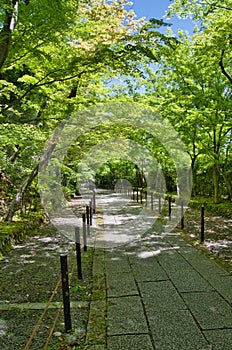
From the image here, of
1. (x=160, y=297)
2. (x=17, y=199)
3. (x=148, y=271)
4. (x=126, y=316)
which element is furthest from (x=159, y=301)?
(x=17, y=199)

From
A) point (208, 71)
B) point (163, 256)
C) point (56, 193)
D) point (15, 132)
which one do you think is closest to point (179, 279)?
point (163, 256)

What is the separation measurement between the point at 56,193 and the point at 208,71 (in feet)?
28.4

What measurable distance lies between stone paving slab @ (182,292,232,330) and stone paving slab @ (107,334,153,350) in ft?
2.40

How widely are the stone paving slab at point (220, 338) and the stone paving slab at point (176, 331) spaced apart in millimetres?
77

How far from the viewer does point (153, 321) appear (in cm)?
361

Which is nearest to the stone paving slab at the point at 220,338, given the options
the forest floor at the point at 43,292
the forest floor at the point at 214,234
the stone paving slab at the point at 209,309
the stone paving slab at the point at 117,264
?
the stone paving slab at the point at 209,309

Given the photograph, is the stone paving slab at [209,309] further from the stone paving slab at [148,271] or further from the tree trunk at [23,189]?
the tree trunk at [23,189]

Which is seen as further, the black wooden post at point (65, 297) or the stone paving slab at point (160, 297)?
the stone paving slab at point (160, 297)

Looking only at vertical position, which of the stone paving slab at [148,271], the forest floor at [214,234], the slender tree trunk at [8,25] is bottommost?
the stone paving slab at [148,271]

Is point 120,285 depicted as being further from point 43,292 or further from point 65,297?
point 65,297

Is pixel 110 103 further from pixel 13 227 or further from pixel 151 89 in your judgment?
pixel 151 89

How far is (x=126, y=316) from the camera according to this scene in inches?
148

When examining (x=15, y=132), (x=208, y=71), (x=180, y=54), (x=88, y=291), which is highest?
(x=180, y=54)

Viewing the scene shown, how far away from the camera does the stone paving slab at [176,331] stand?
3.10m
